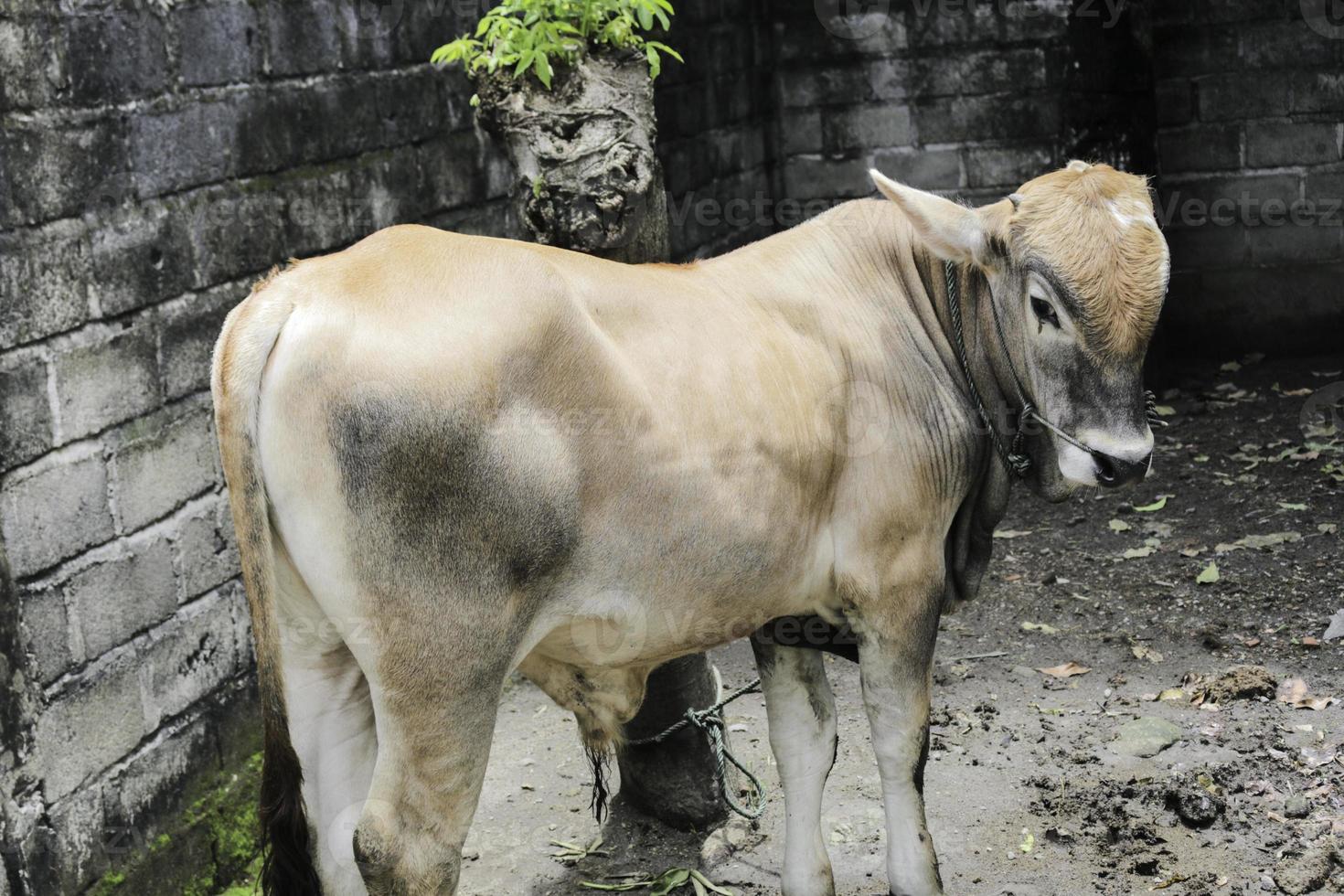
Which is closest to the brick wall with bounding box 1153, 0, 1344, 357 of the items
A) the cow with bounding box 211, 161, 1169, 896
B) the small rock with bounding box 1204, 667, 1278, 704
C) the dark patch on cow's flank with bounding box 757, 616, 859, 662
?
the small rock with bounding box 1204, 667, 1278, 704

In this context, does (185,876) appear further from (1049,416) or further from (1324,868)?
(1324,868)

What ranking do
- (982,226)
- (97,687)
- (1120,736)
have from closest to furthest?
(982,226) → (97,687) → (1120,736)

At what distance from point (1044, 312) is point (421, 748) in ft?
6.12

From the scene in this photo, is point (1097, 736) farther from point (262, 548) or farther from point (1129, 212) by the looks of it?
point (262, 548)

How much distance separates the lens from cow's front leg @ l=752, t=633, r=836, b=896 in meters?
4.15

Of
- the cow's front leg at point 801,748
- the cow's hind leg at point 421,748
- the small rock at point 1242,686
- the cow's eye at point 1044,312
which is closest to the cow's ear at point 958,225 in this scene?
the cow's eye at point 1044,312

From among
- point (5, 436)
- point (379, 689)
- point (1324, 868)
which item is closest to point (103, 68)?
point (5, 436)

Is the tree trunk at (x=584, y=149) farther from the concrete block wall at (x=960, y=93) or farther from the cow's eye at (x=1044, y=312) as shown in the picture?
the concrete block wall at (x=960, y=93)

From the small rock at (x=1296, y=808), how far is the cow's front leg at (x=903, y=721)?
1.32m

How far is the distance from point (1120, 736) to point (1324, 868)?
1.01 m

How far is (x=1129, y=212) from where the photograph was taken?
3.62 metres

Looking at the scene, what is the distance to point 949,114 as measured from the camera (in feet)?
29.8

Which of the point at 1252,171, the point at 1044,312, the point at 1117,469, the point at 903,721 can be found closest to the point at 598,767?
the point at 903,721

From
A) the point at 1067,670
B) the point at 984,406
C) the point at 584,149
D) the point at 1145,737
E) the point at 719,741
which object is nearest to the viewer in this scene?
the point at 984,406
